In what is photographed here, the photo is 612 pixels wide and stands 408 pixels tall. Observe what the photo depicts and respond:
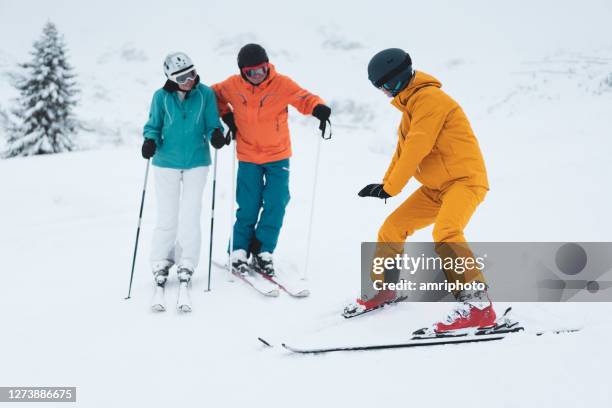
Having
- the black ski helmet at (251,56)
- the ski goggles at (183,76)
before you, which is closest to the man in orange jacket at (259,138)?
the black ski helmet at (251,56)

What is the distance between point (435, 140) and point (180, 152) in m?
2.04

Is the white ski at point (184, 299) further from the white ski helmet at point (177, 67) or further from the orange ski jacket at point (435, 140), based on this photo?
the orange ski jacket at point (435, 140)

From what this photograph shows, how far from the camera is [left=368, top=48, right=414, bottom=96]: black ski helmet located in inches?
118

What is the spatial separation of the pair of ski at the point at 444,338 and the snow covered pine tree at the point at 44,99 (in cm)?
1475

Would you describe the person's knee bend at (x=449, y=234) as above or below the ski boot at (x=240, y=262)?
above

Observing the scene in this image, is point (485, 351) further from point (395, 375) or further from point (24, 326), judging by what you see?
point (24, 326)

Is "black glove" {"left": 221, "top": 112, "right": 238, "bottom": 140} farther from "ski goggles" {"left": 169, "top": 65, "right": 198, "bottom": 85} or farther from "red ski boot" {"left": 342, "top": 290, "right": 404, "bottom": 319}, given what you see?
"red ski boot" {"left": 342, "top": 290, "right": 404, "bottom": 319}

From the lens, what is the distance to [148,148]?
3.84 meters

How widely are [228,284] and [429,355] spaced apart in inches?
84.0

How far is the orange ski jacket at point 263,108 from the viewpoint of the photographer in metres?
4.10

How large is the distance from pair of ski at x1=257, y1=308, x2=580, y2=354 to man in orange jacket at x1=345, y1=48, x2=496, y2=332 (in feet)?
0.16

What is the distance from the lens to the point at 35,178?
760cm

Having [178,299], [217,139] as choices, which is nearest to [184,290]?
[178,299]

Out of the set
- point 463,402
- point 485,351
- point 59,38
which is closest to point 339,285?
point 485,351
